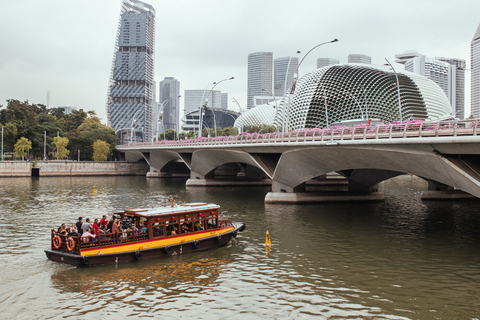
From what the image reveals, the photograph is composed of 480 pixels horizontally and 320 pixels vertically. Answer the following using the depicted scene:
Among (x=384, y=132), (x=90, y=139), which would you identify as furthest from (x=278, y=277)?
(x=90, y=139)

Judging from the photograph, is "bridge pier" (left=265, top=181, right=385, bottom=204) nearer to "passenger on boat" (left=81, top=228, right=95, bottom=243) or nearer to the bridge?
the bridge

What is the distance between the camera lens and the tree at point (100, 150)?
10956cm

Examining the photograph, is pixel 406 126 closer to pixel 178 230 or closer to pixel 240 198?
pixel 178 230

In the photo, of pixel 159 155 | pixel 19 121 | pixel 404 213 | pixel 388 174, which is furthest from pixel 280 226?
pixel 19 121

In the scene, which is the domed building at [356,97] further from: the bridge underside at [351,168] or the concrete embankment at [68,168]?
the bridge underside at [351,168]

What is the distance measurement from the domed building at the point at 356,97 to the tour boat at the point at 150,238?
337ft

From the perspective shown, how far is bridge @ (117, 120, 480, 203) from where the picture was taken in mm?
24453

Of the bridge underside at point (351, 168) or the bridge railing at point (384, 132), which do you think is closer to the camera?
the bridge railing at point (384, 132)

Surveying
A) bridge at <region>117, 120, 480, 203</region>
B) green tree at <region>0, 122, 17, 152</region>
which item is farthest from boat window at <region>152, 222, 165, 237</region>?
green tree at <region>0, 122, 17, 152</region>

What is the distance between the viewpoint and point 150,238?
2230cm

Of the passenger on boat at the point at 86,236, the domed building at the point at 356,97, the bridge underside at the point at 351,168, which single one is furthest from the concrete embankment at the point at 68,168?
the passenger on boat at the point at 86,236

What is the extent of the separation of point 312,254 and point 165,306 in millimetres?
10396

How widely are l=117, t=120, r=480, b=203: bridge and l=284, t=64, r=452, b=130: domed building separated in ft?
204

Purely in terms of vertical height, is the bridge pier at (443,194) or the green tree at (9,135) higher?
the green tree at (9,135)
